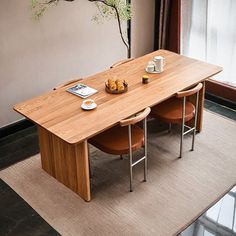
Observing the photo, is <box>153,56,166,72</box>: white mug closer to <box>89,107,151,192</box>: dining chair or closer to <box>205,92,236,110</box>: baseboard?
<box>89,107,151,192</box>: dining chair

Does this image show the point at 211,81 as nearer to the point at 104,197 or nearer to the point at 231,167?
the point at 231,167

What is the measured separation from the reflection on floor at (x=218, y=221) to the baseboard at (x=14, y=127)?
226 cm

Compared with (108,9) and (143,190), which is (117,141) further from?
(108,9)

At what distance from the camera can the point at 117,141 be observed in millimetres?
3832

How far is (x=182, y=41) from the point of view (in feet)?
18.7

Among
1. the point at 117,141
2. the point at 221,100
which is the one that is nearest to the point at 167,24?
the point at 221,100

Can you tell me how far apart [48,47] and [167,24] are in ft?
5.87

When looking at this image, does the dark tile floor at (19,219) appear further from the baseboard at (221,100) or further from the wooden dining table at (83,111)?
the baseboard at (221,100)

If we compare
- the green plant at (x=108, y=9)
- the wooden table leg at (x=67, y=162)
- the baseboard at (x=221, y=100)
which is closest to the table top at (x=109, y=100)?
the wooden table leg at (x=67, y=162)

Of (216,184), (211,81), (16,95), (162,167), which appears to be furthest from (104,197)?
(211,81)

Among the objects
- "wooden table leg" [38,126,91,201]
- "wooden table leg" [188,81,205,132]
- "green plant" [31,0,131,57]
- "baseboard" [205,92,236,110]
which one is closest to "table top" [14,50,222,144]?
"wooden table leg" [38,126,91,201]

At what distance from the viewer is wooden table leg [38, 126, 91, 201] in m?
3.67

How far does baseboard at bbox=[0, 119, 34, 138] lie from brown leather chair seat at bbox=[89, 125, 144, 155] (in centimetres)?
130

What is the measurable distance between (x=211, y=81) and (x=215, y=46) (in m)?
0.45
